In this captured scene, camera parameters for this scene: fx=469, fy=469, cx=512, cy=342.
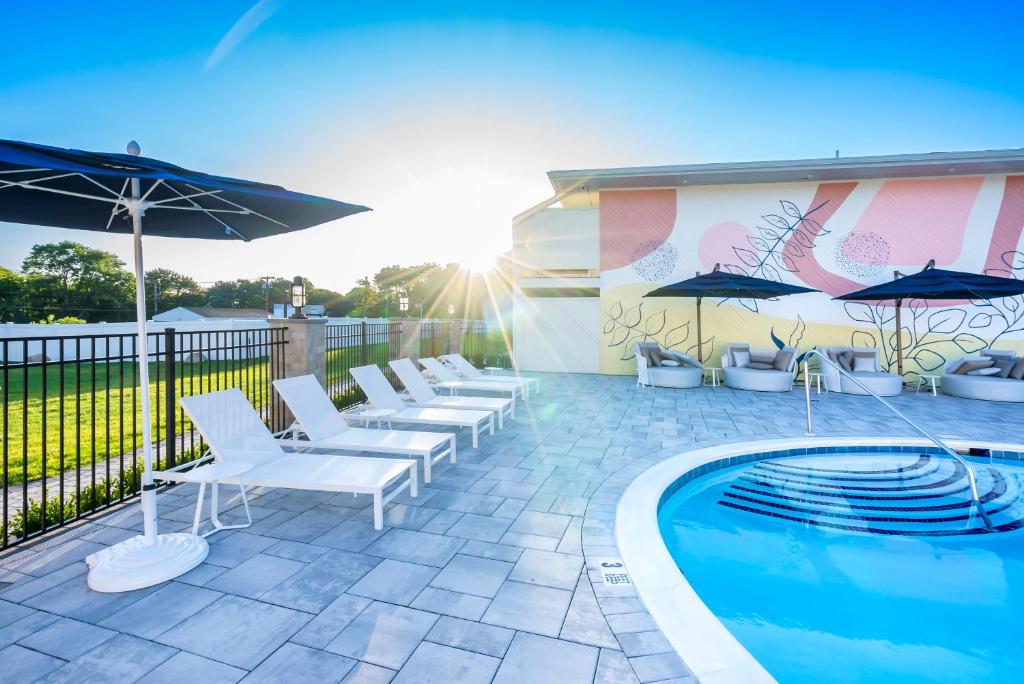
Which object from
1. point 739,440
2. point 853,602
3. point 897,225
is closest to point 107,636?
point 853,602

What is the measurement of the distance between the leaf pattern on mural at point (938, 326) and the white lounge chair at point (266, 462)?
12078mm

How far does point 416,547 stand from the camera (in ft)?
10.3

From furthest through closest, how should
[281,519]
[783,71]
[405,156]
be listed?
[405,156] → [783,71] → [281,519]

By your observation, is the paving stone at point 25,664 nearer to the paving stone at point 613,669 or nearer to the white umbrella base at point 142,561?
the white umbrella base at point 142,561

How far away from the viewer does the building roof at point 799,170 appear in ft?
33.2

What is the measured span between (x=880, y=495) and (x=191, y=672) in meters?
5.88

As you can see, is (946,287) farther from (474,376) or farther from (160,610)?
(160,610)

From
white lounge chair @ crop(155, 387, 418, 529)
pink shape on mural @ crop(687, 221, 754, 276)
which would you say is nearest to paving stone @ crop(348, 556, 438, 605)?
white lounge chair @ crop(155, 387, 418, 529)

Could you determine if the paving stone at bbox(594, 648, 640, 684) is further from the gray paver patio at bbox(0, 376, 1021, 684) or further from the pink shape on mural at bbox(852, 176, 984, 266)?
the pink shape on mural at bbox(852, 176, 984, 266)

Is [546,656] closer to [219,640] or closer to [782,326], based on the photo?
[219,640]

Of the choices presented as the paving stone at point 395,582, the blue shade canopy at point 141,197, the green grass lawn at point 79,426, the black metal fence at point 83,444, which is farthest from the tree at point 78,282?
the paving stone at point 395,582

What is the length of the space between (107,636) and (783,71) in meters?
13.2

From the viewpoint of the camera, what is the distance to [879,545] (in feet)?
12.6

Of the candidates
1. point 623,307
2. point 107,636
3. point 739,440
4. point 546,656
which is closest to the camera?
point 546,656
